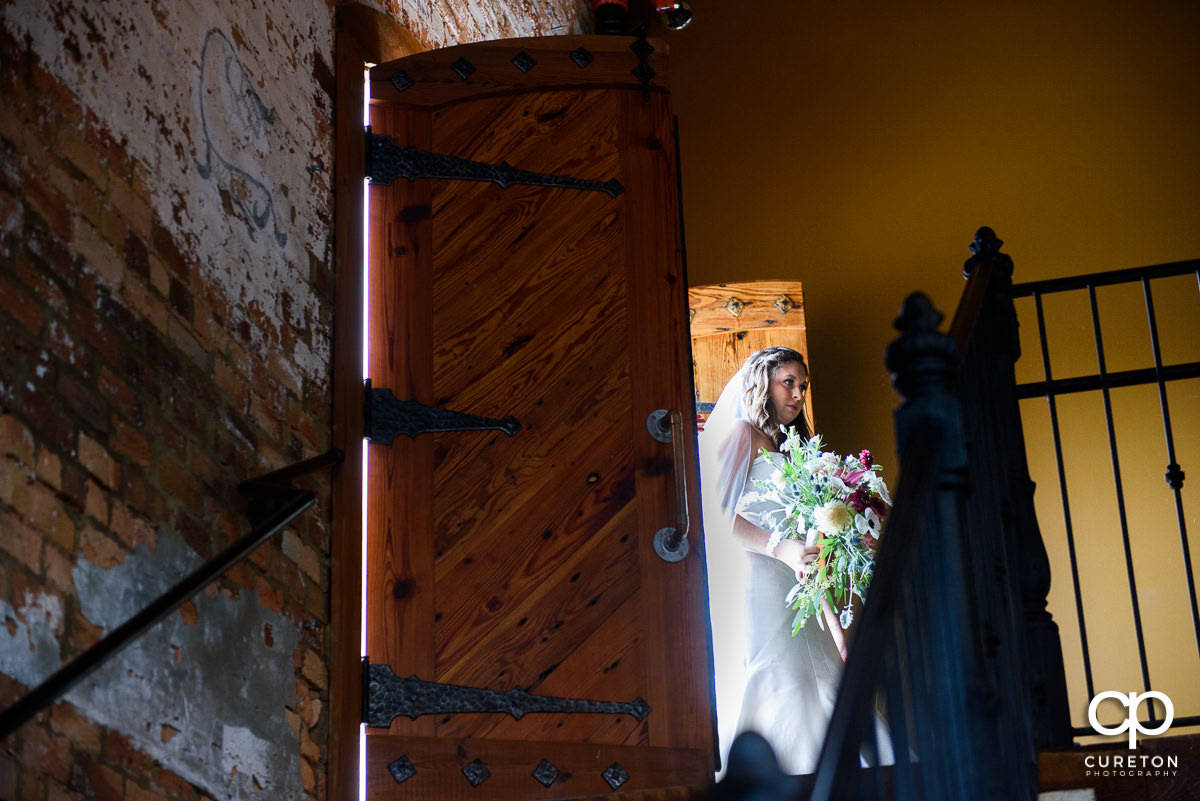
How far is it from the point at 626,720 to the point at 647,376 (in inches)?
37.0

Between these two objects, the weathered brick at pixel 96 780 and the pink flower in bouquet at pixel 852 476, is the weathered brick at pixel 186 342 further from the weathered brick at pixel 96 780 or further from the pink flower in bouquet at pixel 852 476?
the pink flower in bouquet at pixel 852 476

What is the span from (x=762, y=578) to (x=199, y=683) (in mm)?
2651

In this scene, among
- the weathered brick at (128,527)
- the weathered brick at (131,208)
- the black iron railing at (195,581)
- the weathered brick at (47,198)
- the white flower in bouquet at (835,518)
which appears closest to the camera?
the black iron railing at (195,581)

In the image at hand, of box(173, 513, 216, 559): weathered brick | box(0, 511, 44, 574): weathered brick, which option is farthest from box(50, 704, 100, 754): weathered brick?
box(173, 513, 216, 559): weathered brick

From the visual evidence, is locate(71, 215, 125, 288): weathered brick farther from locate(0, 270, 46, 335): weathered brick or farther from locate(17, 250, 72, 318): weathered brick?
locate(0, 270, 46, 335): weathered brick

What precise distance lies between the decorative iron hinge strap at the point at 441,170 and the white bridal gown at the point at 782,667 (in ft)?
5.38

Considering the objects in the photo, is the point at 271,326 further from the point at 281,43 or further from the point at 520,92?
the point at 520,92

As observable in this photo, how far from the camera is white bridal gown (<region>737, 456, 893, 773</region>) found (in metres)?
4.35

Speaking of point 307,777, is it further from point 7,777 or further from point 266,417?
point 7,777

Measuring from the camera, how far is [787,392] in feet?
17.8

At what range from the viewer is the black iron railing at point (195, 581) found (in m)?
1.84

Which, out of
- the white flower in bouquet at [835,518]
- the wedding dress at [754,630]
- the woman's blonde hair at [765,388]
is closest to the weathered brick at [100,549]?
the wedding dress at [754,630]

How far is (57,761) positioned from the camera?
2.13 meters

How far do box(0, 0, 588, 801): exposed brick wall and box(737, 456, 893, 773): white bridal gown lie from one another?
71.6 inches
